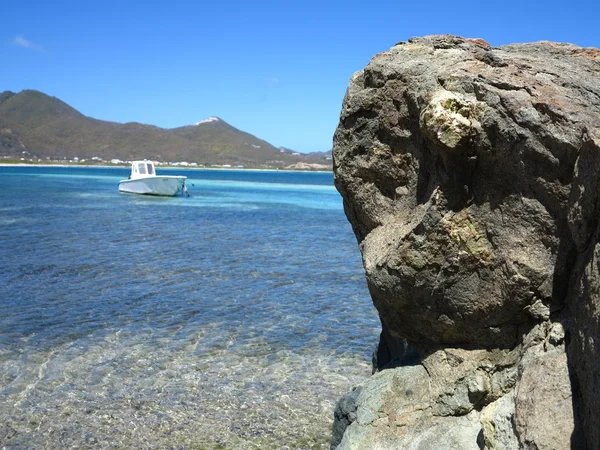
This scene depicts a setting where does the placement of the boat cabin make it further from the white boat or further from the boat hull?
the boat hull

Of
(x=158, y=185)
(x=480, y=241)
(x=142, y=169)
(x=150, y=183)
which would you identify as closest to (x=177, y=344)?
(x=480, y=241)

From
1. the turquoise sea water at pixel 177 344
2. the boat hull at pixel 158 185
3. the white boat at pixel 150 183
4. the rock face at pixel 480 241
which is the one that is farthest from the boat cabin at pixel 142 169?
the rock face at pixel 480 241

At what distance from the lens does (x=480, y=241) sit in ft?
15.6

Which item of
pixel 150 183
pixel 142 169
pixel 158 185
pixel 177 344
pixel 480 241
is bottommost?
pixel 158 185

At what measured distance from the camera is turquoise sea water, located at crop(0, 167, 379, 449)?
7250mm

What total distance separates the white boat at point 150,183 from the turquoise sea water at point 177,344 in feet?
108

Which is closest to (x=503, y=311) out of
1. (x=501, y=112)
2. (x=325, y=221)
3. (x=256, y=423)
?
(x=501, y=112)

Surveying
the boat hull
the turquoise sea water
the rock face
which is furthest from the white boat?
the rock face

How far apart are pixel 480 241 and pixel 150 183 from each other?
170ft

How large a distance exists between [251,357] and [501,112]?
6041 millimetres

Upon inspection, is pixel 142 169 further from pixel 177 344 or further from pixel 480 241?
pixel 480 241

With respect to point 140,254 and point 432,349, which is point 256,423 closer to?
point 432,349

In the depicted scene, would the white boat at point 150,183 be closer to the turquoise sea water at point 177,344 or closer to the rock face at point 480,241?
the turquoise sea water at point 177,344

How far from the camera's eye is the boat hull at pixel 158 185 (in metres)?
54.4
